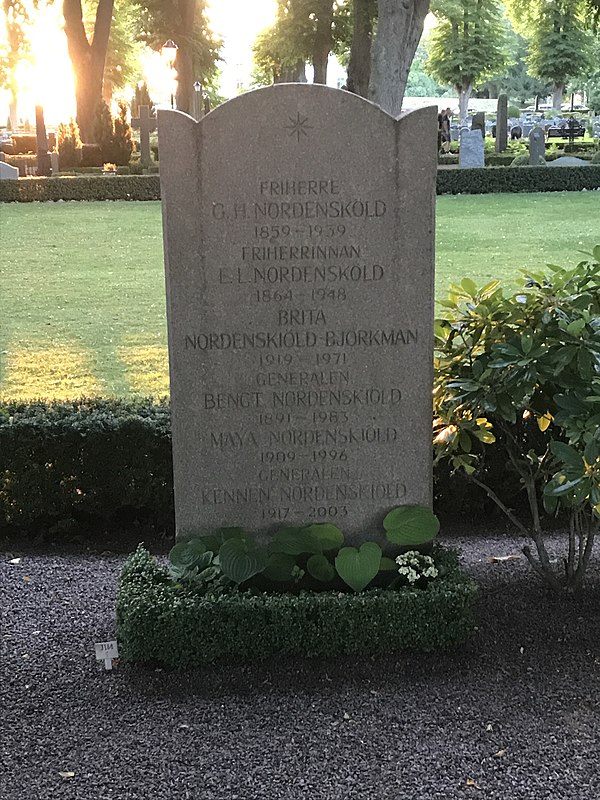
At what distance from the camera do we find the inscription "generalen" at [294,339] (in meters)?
4.28


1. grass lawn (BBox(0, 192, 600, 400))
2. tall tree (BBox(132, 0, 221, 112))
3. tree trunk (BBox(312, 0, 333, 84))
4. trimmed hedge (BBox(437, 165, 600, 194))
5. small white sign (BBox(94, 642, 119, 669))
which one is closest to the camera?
small white sign (BBox(94, 642, 119, 669))

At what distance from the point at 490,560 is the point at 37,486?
252 centimetres

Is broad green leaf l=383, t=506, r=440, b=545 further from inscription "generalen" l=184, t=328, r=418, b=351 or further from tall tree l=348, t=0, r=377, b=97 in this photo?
tall tree l=348, t=0, r=377, b=97

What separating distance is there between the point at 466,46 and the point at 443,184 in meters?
43.2

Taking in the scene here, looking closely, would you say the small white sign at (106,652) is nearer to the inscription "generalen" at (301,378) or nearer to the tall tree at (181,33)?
the inscription "generalen" at (301,378)

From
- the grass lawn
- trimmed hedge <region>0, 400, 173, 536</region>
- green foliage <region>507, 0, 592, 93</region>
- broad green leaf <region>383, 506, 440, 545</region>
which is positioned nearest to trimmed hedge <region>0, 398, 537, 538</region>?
trimmed hedge <region>0, 400, 173, 536</region>

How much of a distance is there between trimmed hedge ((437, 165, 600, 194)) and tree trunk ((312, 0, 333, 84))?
54.4ft

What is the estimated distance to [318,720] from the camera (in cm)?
367

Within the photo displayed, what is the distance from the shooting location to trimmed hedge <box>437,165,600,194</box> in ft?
88.3

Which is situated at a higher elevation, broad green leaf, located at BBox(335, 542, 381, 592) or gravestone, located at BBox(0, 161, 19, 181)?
gravestone, located at BBox(0, 161, 19, 181)

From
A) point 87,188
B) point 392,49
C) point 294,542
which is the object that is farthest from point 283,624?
point 87,188

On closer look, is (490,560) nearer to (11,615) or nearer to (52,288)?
(11,615)

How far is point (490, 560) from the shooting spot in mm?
5117

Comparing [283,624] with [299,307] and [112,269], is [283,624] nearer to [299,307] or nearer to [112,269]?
[299,307]
